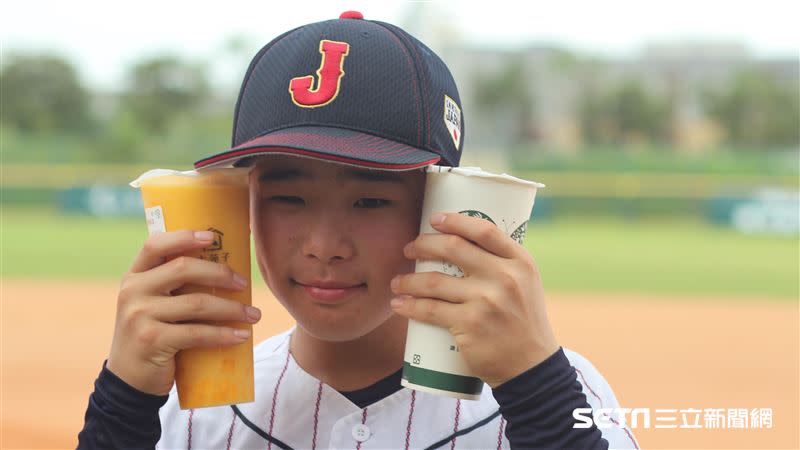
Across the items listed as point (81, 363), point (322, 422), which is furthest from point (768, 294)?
point (322, 422)

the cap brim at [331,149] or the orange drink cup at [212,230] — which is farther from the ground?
the cap brim at [331,149]

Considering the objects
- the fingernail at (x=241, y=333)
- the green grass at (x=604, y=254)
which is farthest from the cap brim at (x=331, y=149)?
the green grass at (x=604, y=254)

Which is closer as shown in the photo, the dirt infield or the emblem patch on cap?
the emblem patch on cap

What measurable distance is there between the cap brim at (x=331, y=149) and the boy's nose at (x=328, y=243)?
10 centimetres

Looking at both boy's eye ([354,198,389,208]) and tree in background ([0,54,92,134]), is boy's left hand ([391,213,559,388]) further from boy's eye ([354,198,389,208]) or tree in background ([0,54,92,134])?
tree in background ([0,54,92,134])

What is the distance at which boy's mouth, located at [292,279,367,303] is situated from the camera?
1213 millimetres

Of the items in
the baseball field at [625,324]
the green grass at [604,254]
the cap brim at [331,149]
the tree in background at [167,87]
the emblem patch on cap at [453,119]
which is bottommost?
the green grass at [604,254]

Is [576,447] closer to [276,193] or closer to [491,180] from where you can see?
[491,180]

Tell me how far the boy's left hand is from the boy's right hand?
0.26 metres

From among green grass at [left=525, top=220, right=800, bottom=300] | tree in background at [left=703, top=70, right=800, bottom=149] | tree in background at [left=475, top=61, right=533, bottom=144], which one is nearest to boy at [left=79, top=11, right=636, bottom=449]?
green grass at [left=525, top=220, right=800, bottom=300]

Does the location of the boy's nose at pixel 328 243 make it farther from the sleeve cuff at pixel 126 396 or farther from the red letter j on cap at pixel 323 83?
the sleeve cuff at pixel 126 396

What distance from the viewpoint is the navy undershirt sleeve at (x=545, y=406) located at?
1104 millimetres

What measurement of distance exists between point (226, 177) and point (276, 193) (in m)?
0.08

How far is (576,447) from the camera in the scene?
1109 millimetres
